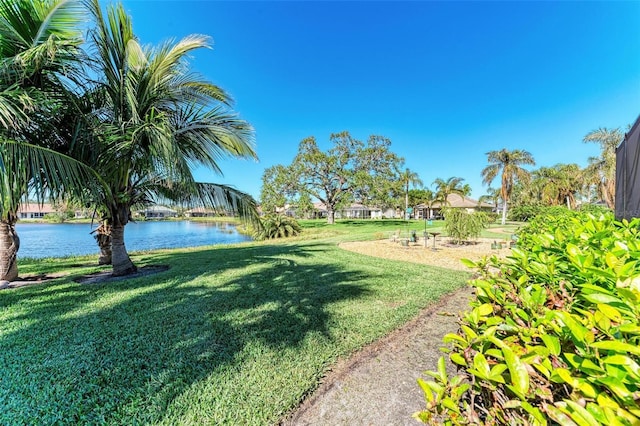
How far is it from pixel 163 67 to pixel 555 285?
21.7 feet

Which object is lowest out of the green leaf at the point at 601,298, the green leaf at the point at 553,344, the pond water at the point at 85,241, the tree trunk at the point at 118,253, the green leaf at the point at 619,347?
the pond water at the point at 85,241

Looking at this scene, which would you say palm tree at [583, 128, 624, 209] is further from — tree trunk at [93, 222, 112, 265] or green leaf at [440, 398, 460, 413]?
tree trunk at [93, 222, 112, 265]

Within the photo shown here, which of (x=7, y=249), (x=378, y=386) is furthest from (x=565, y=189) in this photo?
(x=7, y=249)

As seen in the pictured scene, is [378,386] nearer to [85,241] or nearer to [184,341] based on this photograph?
[184,341]

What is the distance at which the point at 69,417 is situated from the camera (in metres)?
1.80

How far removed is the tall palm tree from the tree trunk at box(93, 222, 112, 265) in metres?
1.78

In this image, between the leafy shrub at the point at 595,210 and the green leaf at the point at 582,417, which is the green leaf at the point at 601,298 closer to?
the green leaf at the point at 582,417

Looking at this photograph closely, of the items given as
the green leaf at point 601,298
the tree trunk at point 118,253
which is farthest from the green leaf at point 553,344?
the tree trunk at point 118,253

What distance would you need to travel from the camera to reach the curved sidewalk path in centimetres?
191

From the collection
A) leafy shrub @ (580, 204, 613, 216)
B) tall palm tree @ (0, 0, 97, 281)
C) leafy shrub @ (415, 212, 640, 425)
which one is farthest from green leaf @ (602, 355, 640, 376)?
leafy shrub @ (580, 204, 613, 216)

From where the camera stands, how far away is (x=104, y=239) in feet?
22.8

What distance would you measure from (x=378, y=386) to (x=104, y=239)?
780 cm

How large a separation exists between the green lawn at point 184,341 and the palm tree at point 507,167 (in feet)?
88.8

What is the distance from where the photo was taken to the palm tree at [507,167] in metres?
26.1
